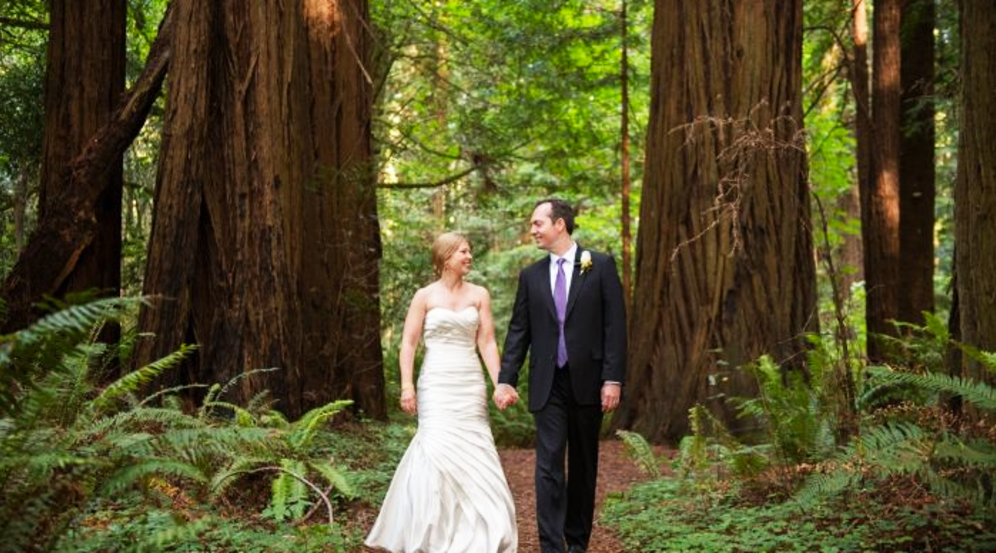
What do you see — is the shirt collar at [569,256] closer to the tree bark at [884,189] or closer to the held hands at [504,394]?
the held hands at [504,394]

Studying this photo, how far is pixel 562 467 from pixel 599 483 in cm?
365

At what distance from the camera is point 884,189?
14.8 metres

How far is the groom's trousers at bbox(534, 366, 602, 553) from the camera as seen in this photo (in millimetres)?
6555

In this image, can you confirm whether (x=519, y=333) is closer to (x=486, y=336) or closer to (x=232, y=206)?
(x=486, y=336)

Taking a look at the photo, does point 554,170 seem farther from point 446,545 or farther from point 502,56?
point 446,545

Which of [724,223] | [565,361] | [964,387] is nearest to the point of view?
[964,387]

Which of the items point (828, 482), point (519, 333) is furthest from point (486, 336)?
point (828, 482)

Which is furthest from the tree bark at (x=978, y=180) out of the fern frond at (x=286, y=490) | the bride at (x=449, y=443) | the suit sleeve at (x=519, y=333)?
the fern frond at (x=286, y=490)

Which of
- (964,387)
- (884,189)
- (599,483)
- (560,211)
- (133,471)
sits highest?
(884,189)

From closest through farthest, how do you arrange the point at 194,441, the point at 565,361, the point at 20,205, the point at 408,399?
the point at 194,441 < the point at 565,361 < the point at 408,399 < the point at 20,205

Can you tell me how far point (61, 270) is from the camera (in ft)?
36.8

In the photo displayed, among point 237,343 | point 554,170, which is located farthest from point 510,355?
point 554,170

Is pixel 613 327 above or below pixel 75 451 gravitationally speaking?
above

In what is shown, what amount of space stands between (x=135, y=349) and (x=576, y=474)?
4.84 meters
